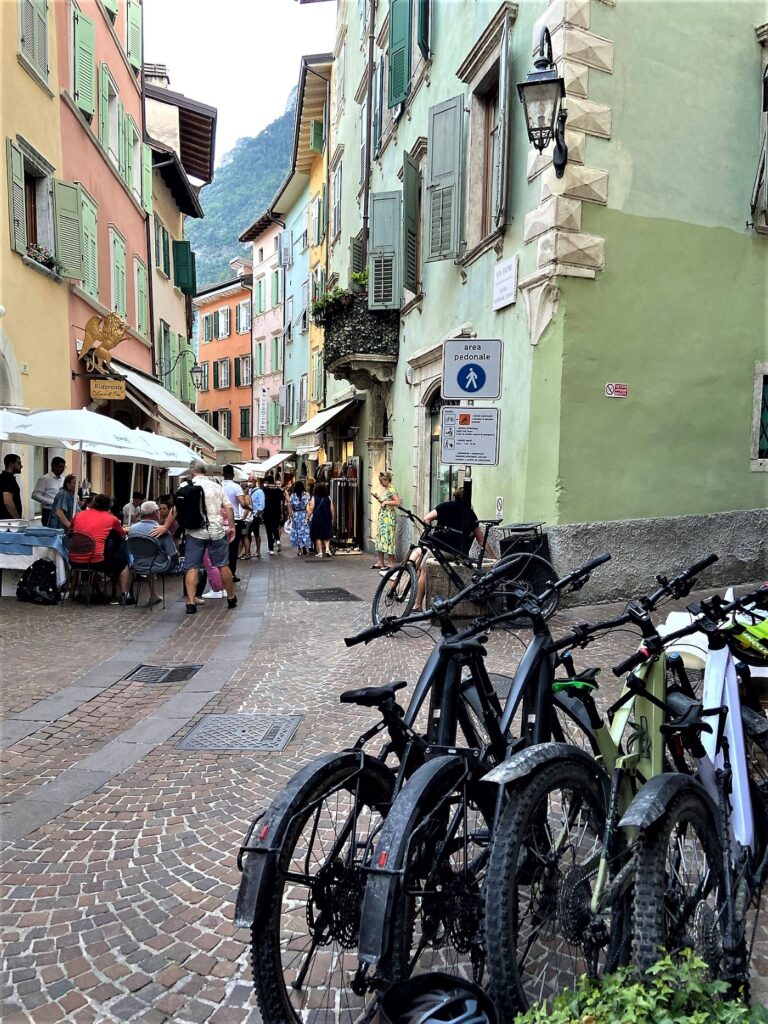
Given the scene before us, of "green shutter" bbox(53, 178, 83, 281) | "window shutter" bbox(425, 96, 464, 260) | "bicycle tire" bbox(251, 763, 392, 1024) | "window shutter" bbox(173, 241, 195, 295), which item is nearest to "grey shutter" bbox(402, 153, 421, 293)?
"window shutter" bbox(425, 96, 464, 260)

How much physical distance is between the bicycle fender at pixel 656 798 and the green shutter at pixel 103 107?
1758 centimetres

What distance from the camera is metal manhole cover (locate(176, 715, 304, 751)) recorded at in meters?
→ 4.68

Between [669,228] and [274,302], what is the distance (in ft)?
103

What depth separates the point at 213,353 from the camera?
163 feet

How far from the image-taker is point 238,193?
118312mm

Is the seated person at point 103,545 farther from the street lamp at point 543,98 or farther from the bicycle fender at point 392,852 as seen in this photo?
the bicycle fender at point 392,852

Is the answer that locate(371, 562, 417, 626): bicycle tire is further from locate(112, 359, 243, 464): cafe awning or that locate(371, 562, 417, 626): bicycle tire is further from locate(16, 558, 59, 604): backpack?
locate(112, 359, 243, 464): cafe awning

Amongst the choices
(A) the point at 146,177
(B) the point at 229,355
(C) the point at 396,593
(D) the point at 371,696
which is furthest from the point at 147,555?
(B) the point at 229,355

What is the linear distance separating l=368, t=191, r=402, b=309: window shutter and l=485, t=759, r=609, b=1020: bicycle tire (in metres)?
13.9

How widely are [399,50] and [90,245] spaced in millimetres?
7090

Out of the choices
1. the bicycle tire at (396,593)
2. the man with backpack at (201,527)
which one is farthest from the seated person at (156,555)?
the bicycle tire at (396,593)

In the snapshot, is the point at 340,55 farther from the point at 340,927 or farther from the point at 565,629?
the point at 340,927

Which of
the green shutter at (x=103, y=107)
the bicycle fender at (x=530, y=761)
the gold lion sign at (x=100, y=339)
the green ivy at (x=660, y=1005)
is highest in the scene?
the green shutter at (x=103, y=107)

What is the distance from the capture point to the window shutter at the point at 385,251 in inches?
591
